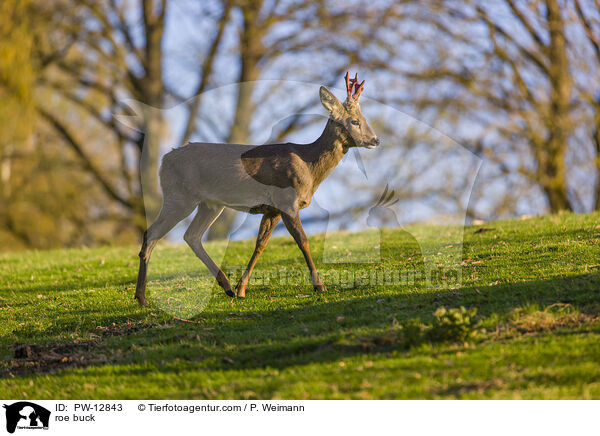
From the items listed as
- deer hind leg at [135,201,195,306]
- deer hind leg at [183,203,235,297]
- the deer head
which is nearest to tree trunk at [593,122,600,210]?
the deer head

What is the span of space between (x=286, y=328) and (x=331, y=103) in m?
3.01

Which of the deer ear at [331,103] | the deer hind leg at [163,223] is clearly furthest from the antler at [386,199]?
the deer hind leg at [163,223]

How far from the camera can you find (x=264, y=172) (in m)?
7.98

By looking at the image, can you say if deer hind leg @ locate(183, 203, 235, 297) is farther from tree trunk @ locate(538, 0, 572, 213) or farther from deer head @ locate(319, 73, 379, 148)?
tree trunk @ locate(538, 0, 572, 213)

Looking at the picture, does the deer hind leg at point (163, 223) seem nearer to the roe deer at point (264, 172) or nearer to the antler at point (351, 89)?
the roe deer at point (264, 172)

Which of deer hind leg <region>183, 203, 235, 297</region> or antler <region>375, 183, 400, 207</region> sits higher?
antler <region>375, 183, 400, 207</region>

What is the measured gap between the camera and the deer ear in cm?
792

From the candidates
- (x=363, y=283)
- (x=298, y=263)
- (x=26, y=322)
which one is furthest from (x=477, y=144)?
(x=26, y=322)

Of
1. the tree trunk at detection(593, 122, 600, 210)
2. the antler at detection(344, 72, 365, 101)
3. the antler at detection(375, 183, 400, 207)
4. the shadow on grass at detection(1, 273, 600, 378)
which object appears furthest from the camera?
the tree trunk at detection(593, 122, 600, 210)
